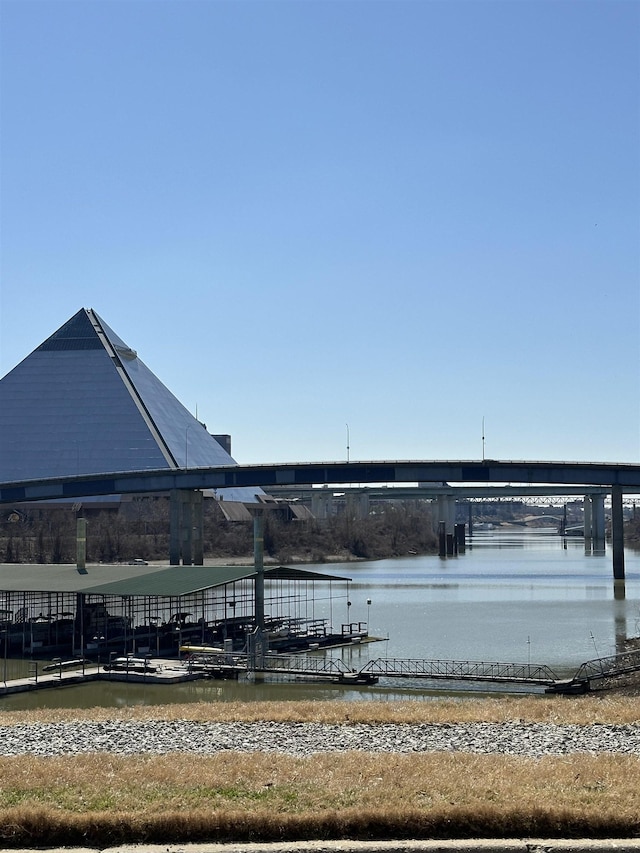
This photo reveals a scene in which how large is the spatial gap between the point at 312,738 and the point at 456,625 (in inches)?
1675

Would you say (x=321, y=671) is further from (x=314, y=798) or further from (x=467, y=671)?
(x=314, y=798)

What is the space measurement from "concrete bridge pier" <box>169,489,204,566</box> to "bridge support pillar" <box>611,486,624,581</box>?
40546mm

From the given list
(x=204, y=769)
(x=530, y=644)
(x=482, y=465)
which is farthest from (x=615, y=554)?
(x=204, y=769)

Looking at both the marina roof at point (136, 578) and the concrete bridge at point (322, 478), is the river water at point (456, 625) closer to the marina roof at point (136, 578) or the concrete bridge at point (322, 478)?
the marina roof at point (136, 578)

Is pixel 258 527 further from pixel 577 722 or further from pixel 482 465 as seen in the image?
pixel 482 465

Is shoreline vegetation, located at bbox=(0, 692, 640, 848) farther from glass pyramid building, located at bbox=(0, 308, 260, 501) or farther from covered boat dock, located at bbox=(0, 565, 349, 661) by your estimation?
glass pyramid building, located at bbox=(0, 308, 260, 501)

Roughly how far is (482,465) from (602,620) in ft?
142

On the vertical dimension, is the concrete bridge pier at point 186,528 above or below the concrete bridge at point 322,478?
below

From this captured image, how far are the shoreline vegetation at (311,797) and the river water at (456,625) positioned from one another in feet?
74.2

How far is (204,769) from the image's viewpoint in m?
12.4

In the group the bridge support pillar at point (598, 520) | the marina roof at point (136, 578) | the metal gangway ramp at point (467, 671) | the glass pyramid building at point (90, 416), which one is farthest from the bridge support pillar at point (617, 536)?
the bridge support pillar at point (598, 520)

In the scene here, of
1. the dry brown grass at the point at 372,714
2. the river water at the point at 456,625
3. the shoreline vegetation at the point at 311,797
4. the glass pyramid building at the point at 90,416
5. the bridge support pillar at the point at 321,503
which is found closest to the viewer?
the shoreline vegetation at the point at 311,797

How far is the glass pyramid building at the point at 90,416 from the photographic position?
6235 inches

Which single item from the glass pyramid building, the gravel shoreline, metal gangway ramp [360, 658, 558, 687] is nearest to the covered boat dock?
metal gangway ramp [360, 658, 558, 687]
